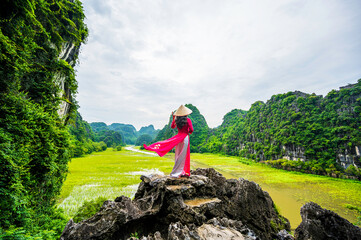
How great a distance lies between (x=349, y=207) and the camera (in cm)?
998

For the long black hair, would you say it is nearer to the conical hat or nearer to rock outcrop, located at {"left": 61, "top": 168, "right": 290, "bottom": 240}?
the conical hat

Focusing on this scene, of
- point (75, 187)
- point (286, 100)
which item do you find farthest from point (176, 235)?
point (286, 100)

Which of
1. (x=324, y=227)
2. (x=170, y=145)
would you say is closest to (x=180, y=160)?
(x=170, y=145)

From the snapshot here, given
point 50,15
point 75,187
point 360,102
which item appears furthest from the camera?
point 360,102

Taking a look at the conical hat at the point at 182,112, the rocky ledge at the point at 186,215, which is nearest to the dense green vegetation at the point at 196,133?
the conical hat at the point at 182,112

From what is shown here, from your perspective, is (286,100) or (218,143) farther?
(218,143)

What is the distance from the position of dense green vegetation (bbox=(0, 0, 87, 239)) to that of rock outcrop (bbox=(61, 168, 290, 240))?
1296 mm

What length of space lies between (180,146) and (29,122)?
12.8 feet

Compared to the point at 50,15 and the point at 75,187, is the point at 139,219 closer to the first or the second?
the point at 50,15

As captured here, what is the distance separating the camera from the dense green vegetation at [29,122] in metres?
2.75

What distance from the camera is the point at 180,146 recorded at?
4.61 m

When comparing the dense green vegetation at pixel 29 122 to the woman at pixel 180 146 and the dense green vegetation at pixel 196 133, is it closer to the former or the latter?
the woman at pixel 180 146

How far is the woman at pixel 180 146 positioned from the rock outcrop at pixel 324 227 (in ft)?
9.36

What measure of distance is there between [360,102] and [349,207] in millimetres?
26908
